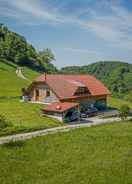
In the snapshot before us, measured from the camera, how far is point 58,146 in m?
30.2

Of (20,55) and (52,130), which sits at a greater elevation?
(20,55)

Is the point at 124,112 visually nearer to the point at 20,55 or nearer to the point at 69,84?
the point at 69,84

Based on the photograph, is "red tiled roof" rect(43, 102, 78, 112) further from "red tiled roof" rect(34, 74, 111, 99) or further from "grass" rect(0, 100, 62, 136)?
"red tiled roof" rect(34, 74, 111, 99)

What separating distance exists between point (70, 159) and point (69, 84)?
1065 inches

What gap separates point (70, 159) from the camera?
26.2 metres

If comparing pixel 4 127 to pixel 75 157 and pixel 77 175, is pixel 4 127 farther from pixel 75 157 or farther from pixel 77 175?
pixel 77 175

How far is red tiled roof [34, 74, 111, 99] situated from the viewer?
163 ft

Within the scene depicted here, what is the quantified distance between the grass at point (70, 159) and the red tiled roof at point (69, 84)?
14200 mm

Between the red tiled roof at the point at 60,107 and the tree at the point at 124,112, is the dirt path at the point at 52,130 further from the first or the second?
the red tiled roof at the point at 60,107

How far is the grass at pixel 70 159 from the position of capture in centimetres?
2195

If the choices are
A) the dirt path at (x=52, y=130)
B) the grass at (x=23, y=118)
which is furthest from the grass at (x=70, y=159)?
the grass at (x=23, y=118)

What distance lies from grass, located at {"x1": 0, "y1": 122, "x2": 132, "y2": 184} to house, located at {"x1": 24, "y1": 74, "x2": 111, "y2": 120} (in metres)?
9.22

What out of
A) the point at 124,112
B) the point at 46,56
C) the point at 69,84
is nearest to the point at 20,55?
the point at 46,56

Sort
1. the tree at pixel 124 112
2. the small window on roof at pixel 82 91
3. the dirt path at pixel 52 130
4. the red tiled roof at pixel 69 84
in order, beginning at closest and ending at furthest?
the dirt path at pixel 52 130
the tree at pixel 124 112
the red tiled roof at pixel 69 84
the small window on roof at pixel 82 91
